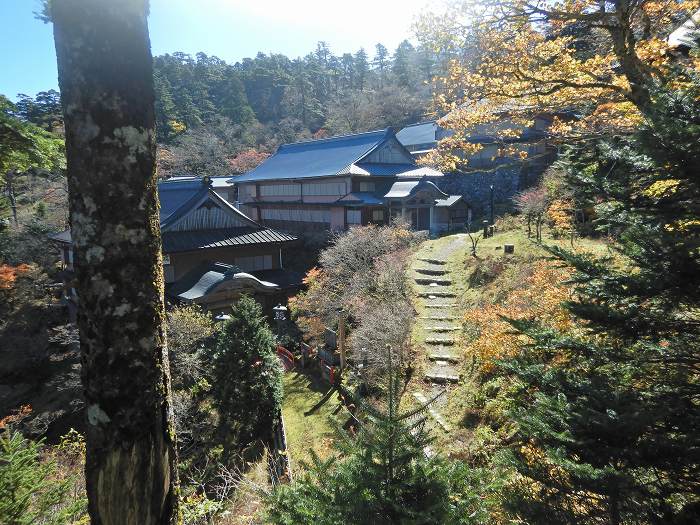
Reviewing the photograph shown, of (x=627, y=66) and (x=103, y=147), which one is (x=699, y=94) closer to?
(x=627, y=66)

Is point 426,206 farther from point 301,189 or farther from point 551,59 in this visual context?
point 551,59

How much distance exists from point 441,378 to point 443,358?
2.76 ft

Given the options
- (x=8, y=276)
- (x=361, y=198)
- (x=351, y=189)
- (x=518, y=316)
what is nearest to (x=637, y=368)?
(x=518, y=316)

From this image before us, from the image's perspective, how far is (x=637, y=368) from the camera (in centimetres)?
380

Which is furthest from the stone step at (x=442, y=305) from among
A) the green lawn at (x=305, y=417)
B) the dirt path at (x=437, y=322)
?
the green lawn at (x=305, y=417)

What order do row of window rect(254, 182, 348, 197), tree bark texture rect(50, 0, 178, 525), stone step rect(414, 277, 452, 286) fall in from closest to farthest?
tree bark texture rect(50, 0, 178, 525), stone step rect(414, 277, 452, 286), row of window rect(254, 182, 348, 197)

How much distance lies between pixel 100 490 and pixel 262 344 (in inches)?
345

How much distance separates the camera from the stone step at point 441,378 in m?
9.22

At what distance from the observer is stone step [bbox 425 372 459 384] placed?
30.2ft

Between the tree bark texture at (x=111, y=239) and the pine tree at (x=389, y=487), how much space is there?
1597 mm

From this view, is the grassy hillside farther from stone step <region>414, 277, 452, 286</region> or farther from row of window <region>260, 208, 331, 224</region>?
row of window <region>260, 208, 331, 224</region>

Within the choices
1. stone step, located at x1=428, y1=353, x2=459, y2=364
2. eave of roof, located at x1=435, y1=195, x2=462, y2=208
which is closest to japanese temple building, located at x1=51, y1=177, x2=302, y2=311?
stone step, located at x1=428, y1=353, x2=459, y2=364

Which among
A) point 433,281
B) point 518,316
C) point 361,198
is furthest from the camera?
point 361,198

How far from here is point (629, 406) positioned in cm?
325
